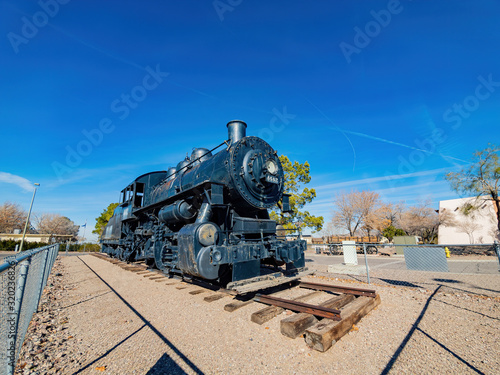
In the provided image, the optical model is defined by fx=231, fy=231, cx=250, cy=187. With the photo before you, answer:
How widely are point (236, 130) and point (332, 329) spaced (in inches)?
220

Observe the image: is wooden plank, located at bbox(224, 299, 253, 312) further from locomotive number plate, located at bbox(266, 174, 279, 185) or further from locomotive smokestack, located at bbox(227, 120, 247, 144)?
locomotive smokestack, located at bbox(227, 120, 247, 144)

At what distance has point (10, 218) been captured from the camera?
151ft

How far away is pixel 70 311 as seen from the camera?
5.02 metres

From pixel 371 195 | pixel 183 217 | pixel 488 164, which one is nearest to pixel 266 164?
pixel 183 217

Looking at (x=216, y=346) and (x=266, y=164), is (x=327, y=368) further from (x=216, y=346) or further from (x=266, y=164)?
(x=266, y=164)

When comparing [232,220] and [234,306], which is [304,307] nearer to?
[234,306]

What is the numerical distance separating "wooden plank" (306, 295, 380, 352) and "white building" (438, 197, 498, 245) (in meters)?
30.3

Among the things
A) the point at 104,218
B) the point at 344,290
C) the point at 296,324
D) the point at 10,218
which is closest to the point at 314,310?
the point at 296,324

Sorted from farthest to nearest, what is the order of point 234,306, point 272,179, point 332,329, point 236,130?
point 236,130
point 272,179
point 234,306
point 332,329

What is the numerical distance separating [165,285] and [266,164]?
4.86m

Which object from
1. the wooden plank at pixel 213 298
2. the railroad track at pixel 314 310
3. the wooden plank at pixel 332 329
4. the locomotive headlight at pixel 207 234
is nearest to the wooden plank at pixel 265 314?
the railroad track at pixel 314 310

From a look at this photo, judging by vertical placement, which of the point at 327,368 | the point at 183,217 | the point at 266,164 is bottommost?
the point at 327,368
